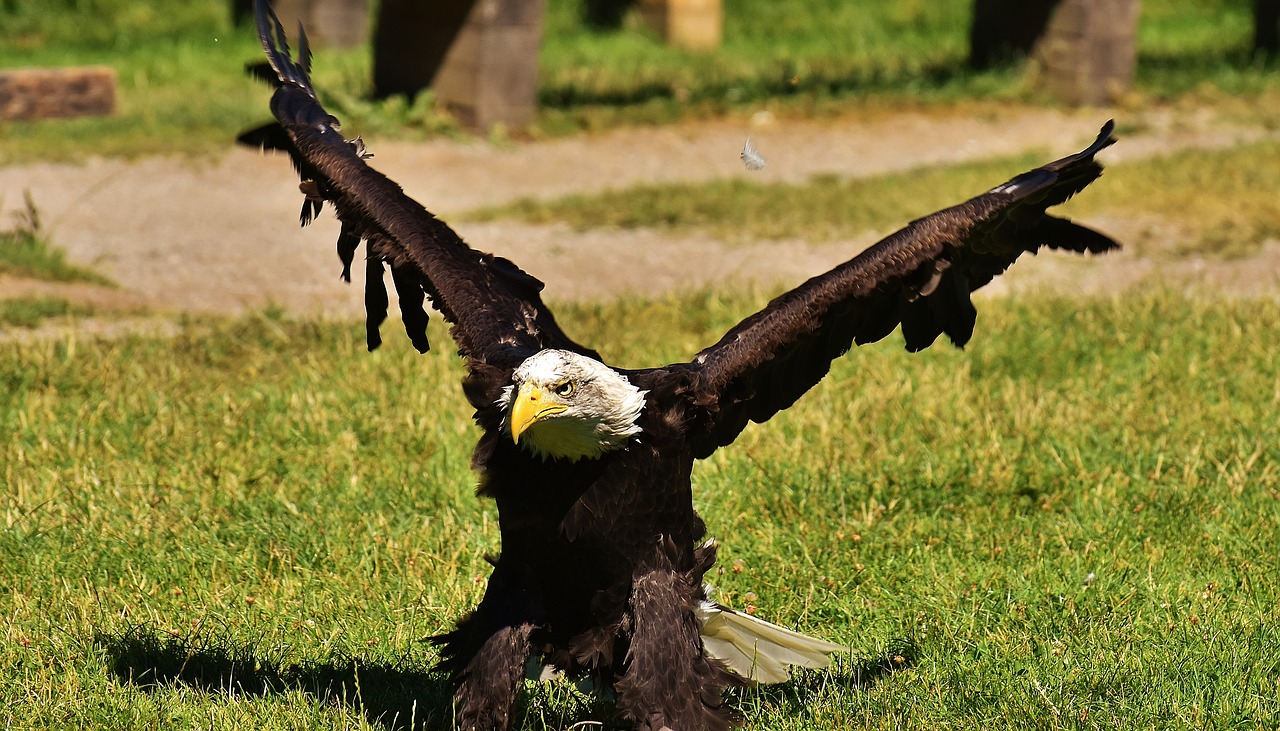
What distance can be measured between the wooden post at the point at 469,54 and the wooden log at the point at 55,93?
2.13 meters

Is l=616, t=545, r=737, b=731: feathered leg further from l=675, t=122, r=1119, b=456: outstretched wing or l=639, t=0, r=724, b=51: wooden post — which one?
l=639, t=0, r=724, b=51: wooden post

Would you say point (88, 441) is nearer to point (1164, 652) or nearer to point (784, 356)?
point (784, 356)

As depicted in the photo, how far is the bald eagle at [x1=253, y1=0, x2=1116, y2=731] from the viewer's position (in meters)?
3.76

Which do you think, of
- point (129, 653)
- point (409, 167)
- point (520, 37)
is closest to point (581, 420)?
point (129, 653)

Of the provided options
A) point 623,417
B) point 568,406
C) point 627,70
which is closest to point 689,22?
point 627,70

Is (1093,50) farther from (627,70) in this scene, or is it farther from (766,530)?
(766,530)

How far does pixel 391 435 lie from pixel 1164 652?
2876mm

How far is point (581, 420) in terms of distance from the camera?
365 centimetres

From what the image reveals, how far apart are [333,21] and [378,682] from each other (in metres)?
13.8

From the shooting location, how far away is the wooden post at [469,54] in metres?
12.5

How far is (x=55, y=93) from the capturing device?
41.0 feet

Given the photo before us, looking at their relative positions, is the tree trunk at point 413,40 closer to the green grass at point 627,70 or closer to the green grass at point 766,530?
the green grass at point 627,70

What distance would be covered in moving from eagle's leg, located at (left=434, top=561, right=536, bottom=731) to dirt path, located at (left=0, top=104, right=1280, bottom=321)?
15.0 ft

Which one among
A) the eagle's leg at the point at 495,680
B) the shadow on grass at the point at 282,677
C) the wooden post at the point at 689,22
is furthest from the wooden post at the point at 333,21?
the eagle's leg at the point at 495,680
